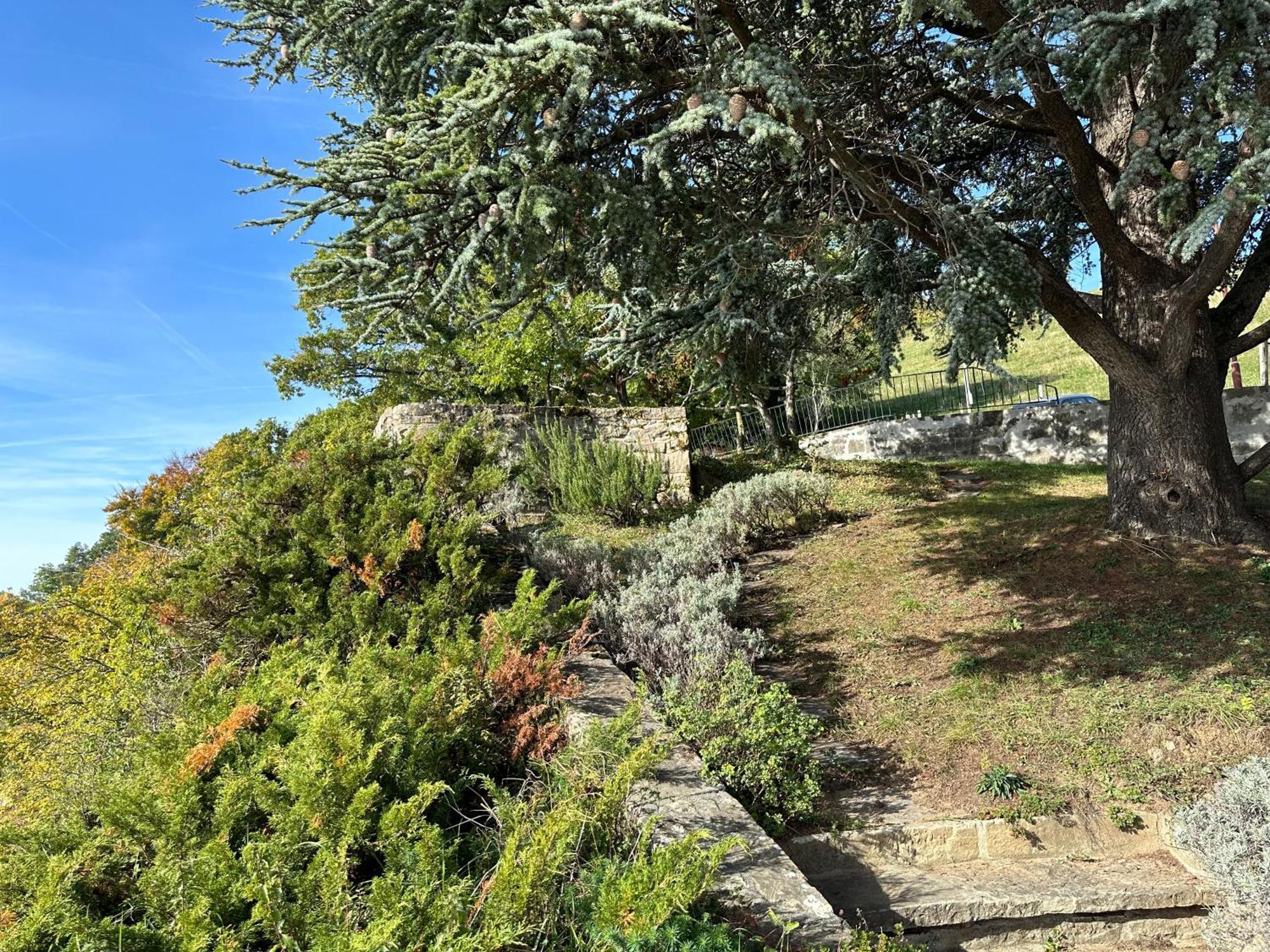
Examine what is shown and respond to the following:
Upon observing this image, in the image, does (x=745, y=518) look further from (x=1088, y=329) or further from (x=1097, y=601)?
(x=1088, y=329)

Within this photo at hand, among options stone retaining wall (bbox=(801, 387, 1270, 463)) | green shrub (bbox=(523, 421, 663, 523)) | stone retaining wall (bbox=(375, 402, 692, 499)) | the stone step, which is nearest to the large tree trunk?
the stone step

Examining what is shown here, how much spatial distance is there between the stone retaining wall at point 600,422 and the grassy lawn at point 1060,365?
378 inches

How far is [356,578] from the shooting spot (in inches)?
176

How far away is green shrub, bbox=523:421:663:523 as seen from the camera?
8.24 metres

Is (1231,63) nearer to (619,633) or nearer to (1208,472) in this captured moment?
(1208,472)

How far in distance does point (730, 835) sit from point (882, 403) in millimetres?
17373

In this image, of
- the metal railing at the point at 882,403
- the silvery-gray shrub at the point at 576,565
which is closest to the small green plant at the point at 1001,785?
the silvery-gray shrub at the point at 576,565

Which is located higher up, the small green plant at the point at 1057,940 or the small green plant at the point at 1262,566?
the small green plant at the point at 1262,566

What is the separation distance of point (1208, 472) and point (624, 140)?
5.29 metres

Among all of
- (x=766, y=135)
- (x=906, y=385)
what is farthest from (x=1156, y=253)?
(x=906, y=385)

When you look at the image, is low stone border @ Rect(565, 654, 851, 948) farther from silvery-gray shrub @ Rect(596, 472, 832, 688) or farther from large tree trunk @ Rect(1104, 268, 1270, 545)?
large tree trunk @ Rect(1104, 268, 1270, 545)

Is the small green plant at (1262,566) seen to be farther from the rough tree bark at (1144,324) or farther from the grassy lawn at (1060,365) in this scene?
the grassy lawn at (1060,365)

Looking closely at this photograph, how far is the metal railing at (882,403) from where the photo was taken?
17.7 meters

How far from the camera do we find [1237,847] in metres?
2.93
